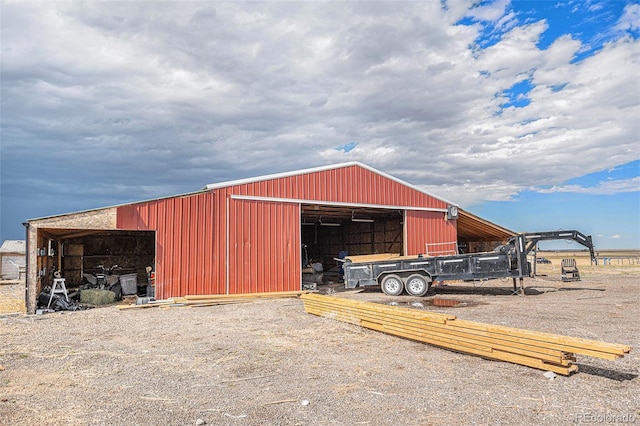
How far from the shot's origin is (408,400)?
559cm

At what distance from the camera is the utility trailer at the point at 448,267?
1581 cm

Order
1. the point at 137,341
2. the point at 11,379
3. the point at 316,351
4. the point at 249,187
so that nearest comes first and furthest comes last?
the point at 11,379, the point at 316,351, the point at 137,341, the point at 249,187

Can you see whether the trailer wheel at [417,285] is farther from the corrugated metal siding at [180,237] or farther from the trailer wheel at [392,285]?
the corrugated metal siding at [180,237]

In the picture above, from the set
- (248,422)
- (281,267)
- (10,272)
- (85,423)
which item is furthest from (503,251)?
(10,272)

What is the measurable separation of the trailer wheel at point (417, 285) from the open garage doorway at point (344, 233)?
17.8 ft

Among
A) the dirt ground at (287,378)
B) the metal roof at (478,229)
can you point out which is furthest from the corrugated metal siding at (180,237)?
the metal roof at (478,229)

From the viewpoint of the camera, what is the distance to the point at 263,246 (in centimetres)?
1747

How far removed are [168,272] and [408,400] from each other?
11.9 m

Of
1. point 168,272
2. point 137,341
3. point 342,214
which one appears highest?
point 342,214

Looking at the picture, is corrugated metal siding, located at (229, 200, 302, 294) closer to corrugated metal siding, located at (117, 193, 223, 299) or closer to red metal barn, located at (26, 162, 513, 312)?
red metal barn, located at (26, 162, 513, 312)

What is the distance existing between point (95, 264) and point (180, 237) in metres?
7.91

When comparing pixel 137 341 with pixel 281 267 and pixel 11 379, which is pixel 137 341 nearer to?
pixel 11 379

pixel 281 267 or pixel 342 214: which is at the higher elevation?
pixel 342 214

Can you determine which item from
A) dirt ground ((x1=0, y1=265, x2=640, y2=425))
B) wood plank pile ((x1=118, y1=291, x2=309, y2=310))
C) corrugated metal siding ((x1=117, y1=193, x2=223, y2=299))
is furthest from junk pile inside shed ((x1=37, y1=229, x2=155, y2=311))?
dirt ground ((x1=0, y1=265, x2=640, y2=425))
